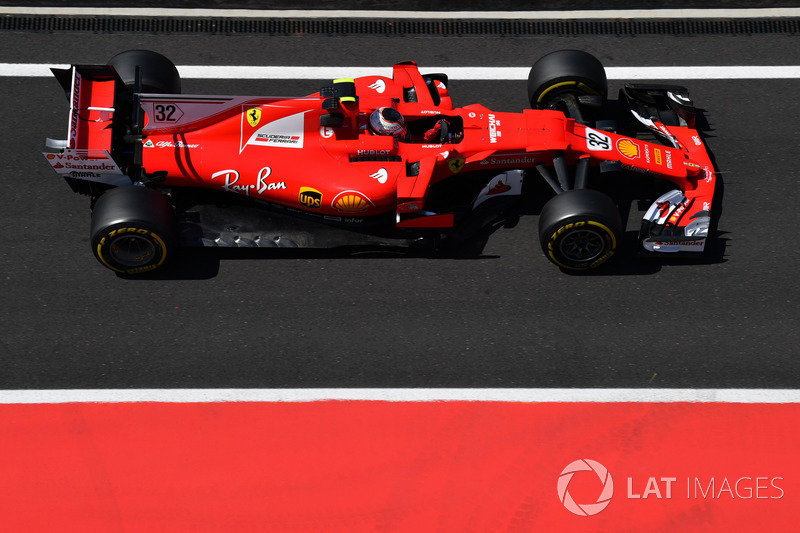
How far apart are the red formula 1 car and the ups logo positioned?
0.01 m

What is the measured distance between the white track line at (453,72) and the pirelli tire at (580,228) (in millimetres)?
A: 2961

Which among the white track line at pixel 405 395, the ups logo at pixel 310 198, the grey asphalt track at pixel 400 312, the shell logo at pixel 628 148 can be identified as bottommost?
the white track line at pixel 405 395

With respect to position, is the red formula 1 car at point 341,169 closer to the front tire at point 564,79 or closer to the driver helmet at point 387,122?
the driver helmet at point 387,122

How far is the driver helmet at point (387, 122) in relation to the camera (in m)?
8.77

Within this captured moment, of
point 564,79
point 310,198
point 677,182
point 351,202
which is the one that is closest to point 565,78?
point 564,79

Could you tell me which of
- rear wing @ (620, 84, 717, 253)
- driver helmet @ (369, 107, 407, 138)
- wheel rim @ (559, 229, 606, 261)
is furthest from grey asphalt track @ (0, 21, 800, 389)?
driver helmet @ (369, 107, 407, 138)

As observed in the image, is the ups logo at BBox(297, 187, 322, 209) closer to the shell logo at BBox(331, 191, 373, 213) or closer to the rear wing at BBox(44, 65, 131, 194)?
the shell logo at BBox(331, 191, 373, 213)

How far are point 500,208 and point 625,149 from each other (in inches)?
55.9

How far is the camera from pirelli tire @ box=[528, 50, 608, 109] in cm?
978

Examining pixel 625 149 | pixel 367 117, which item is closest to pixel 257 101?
pixel 367 117

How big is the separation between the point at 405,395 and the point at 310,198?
214cm
